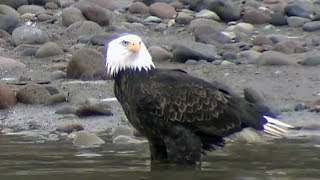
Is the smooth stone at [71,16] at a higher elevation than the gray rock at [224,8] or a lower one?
lower

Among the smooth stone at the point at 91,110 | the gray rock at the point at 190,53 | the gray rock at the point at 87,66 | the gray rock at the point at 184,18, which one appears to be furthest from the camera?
the gray rock at the point at 184,18

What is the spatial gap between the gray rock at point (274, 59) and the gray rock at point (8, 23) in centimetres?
373

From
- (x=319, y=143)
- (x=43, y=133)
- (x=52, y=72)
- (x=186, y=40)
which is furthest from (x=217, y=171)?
(x=186, y=40)

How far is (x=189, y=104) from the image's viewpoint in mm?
8445

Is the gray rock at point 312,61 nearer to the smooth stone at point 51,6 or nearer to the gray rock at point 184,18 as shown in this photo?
the gray rock at point 184,18

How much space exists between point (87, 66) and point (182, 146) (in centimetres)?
407

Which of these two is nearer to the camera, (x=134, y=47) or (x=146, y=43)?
(x=134, y=47)

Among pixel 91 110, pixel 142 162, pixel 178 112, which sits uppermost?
pixel 178 112

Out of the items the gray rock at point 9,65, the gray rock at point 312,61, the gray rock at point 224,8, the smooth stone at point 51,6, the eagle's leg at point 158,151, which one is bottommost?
the eagle's leg at point 158,151

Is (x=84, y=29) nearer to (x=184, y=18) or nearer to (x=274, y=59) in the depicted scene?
(x=184, y=18)

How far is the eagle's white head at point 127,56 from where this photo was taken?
8.42 m

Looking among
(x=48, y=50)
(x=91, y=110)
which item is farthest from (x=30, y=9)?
(x=91, y=110)

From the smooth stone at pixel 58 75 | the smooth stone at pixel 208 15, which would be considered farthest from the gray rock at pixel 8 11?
the smooth stone at pixel 58 75

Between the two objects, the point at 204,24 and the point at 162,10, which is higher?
the point at 162,10
